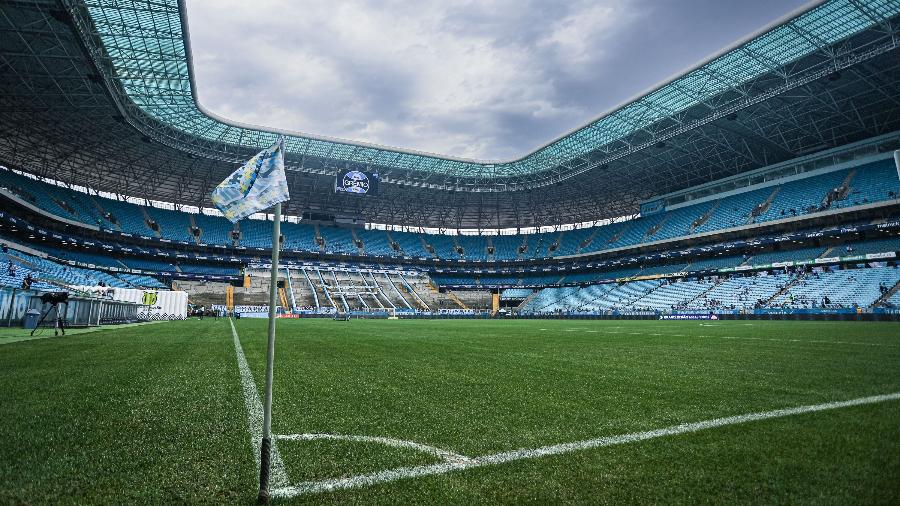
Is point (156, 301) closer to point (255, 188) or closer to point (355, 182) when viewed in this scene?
point (355, 182)

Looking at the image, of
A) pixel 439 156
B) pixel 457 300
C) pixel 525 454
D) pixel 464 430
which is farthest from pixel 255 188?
pixel 457 300

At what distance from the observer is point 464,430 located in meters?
3.49

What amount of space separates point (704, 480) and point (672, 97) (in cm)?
4005

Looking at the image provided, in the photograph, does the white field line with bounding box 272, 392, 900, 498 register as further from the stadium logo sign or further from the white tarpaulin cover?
the stadium logo sign

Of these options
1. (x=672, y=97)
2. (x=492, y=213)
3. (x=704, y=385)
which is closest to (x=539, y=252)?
(x=492, y=213)

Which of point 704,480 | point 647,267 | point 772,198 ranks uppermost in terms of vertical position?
point 772,198

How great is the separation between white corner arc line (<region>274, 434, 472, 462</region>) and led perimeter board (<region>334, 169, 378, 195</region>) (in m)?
48.8

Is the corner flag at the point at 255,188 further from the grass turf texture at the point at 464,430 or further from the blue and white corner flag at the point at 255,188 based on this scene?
the grass turf texture at the point at 464,430

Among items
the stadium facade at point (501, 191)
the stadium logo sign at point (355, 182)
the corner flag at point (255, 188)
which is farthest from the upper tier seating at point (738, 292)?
the corner flag at point (255, 188)

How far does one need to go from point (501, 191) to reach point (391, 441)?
197 feet

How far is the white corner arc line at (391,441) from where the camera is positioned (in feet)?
9.50

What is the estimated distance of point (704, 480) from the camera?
248cm

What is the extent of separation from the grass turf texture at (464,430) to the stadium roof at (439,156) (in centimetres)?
2667

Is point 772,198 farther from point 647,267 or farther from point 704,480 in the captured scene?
point 704,480
